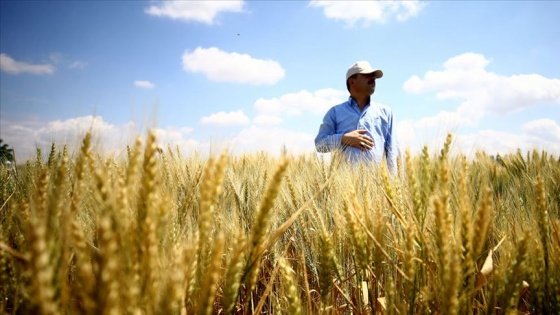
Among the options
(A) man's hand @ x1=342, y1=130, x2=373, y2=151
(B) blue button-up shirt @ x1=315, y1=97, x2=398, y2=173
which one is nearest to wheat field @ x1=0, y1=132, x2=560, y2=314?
(A) man's hand @ x1=342, y1=130, x2=373, y2=151

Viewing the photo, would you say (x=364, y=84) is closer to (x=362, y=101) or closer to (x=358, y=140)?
(x=362, y=101)

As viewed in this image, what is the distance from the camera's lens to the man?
3.87 m

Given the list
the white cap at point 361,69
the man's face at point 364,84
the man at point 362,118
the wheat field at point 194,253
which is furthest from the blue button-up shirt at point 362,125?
the wheat field at point 194,253

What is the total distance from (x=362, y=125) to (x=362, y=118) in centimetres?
11

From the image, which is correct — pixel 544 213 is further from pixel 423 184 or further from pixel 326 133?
pixel 326 133

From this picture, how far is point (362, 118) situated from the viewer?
12.8ft

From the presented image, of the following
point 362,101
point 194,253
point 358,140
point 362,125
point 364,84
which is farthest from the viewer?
point 362,101

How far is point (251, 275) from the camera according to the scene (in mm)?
732

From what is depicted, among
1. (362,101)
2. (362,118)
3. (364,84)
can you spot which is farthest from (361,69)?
(362,118)

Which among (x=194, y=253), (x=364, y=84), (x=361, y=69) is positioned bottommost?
(x=194, y=253)

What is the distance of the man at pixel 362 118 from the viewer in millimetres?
3869

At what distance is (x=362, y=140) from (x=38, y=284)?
3.21 metres

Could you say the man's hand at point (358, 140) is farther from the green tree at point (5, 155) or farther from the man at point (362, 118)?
the green tree at point (5, 155)

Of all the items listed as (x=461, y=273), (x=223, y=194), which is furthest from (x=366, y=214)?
(x=223, y=194)
